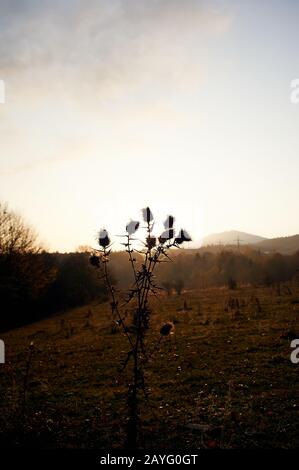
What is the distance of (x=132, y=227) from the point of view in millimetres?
5336

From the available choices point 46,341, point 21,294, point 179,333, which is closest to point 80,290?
point 21,294

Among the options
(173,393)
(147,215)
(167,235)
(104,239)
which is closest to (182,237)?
(167,235)

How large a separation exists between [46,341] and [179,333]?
27.2 ft

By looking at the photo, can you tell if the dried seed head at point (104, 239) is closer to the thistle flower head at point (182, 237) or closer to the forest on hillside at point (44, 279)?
the thistle flower head at point (182, 237)

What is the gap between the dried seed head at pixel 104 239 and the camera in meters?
5.60

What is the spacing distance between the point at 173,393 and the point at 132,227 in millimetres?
7013

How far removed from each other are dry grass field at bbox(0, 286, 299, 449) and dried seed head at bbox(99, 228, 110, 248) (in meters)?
1.97

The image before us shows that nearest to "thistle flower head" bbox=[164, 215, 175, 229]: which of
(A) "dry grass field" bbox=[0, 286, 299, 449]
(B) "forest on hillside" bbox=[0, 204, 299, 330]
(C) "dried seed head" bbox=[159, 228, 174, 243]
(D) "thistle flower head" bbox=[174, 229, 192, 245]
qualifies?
(C) "dried seed head" bbox=[159, 228, 174, 243]

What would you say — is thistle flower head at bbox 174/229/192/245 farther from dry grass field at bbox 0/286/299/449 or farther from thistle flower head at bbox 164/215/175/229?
dry grass field at bbox 0/286/299/449

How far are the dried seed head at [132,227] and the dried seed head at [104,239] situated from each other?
0.44m

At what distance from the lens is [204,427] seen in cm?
810

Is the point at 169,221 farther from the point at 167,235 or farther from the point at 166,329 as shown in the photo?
the point at 166,329
